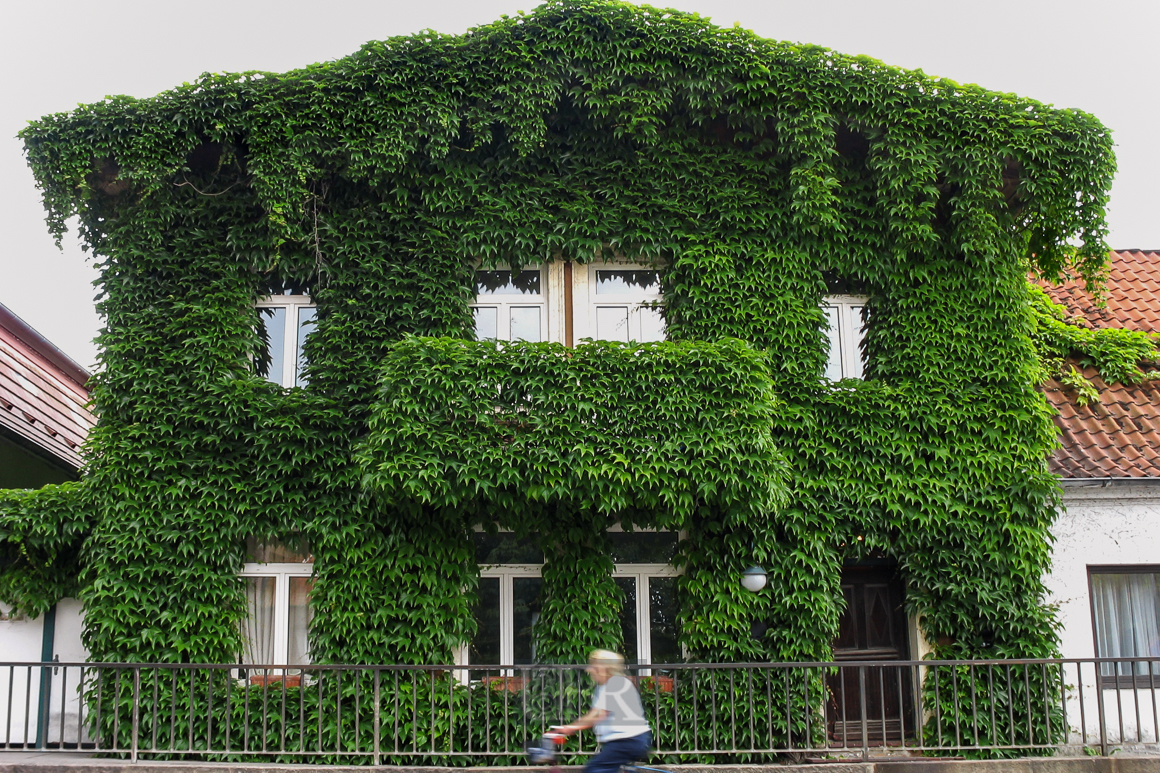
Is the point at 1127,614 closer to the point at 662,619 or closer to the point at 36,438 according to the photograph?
the point at 662,619

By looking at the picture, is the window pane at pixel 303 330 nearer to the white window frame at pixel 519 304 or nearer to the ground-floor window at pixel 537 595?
the white window frame at pixel 519 304

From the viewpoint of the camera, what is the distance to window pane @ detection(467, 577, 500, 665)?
1159cm

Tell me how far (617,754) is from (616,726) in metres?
0.22

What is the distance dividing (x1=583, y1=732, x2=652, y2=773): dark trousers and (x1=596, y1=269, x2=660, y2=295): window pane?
6.18 m

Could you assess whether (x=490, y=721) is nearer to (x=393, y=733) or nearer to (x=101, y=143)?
(x=393, y=733)

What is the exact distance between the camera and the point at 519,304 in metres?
12.5

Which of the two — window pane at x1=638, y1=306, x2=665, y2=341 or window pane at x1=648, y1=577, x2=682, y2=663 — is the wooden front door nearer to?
window pane at x1=648, y1=577, x2=682, y2=663

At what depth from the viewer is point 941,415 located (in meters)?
11.9

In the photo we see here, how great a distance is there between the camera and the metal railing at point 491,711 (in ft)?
33.6

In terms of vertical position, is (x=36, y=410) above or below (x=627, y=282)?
below

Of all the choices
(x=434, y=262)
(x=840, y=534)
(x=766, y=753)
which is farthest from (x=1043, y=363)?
(x=434, y=262)

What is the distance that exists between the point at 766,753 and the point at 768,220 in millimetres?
6369

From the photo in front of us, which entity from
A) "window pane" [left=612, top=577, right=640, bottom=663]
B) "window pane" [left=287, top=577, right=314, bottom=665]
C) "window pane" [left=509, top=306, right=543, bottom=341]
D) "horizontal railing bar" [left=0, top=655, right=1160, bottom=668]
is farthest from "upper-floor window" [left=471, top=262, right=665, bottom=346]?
"horizontal railing bar" [left=0, top=655, right=1160, bottom=668]

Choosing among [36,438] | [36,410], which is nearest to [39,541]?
[36,438]
